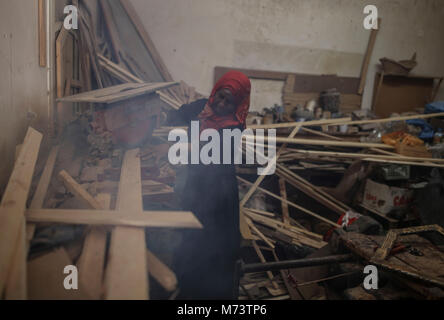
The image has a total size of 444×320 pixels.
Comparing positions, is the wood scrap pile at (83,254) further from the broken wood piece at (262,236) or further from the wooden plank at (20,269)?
the broken wood piece at (262,236)

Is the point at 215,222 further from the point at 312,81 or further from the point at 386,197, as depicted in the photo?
the point at 312,81

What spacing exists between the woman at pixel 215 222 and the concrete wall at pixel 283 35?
3.68 meters

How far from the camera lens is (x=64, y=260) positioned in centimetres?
125

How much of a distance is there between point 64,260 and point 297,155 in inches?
145

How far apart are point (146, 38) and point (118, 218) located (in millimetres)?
4637

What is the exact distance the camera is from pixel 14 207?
1377mm

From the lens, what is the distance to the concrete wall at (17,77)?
1891 mm

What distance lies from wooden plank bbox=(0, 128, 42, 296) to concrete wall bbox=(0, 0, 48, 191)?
8.1 inches

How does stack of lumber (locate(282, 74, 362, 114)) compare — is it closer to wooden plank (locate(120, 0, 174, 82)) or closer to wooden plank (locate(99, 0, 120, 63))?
wooden plank (locate(120, 0, 174, 82))

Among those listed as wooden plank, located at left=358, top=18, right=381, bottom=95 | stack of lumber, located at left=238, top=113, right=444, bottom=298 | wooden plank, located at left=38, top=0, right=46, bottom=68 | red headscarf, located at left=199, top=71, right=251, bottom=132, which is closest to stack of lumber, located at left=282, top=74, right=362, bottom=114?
wooden plank, located at left=358, top=18, right=381, bottom=95

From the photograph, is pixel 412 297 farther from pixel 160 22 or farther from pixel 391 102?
pixel 391 102

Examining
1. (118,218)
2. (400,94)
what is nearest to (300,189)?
(118,218)

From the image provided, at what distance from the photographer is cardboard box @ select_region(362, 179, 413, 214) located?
156 inches

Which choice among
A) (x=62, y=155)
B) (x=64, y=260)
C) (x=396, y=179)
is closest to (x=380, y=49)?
(x=396, y=179)
